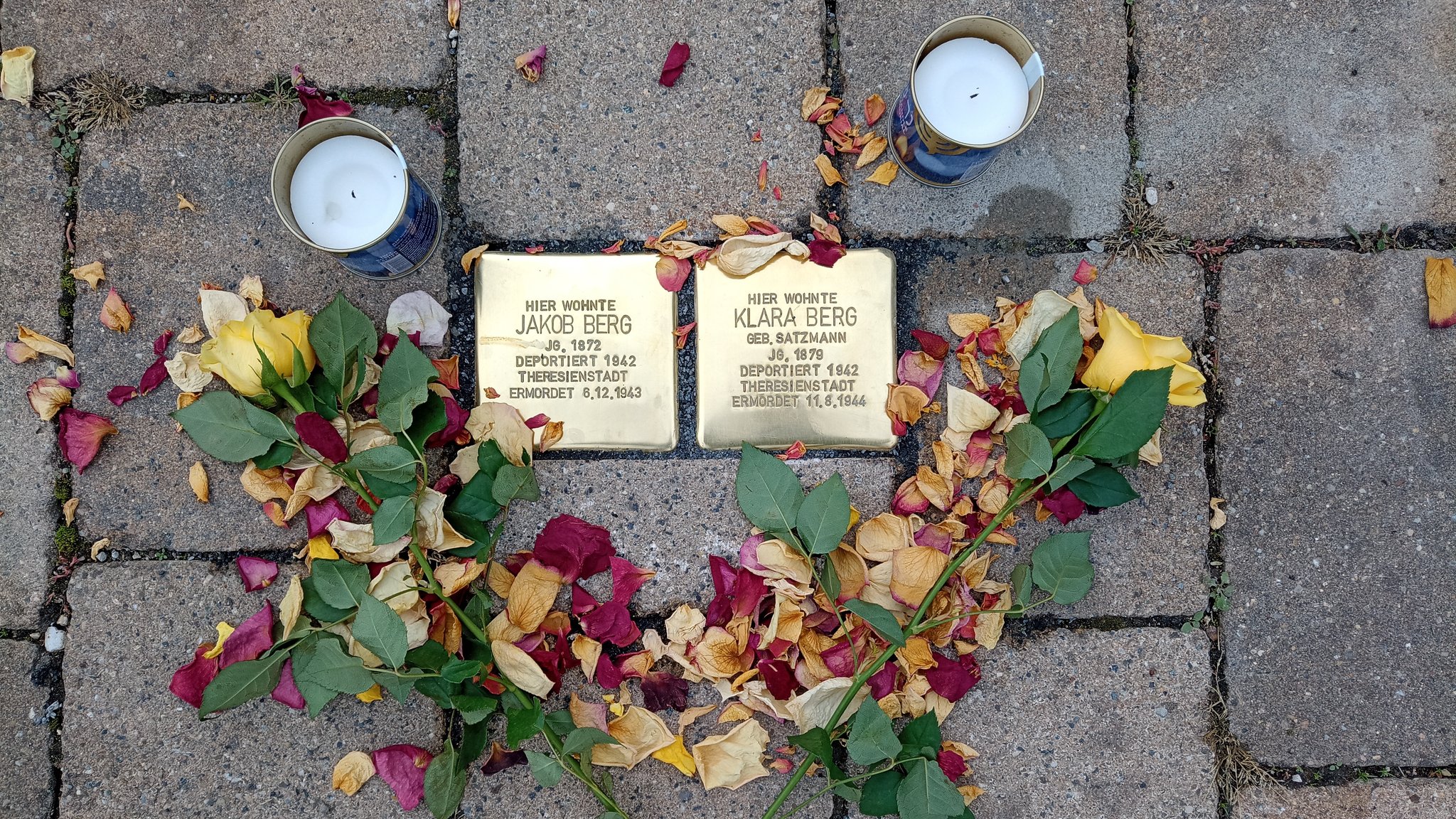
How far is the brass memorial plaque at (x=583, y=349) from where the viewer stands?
5.21 ft

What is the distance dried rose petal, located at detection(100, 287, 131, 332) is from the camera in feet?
5.27

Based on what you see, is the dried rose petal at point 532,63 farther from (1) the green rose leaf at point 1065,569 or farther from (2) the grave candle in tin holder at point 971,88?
(1) the green rose leaf at point 1065,569

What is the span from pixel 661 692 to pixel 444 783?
399 mm

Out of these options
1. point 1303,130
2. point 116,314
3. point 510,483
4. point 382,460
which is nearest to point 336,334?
point 382,460

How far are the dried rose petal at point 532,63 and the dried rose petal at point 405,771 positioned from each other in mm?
1271

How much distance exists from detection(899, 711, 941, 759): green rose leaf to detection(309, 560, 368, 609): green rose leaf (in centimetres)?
95

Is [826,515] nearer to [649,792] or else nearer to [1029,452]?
[1029,452]

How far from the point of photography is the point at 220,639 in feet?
5.17

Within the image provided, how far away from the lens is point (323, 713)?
1.58 meters

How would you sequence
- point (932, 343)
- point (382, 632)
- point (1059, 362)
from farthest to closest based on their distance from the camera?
point (932, 343) < point (1059, 362) < point (382, 632)

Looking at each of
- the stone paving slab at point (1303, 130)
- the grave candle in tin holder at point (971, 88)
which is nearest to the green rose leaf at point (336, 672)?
the grave candle in tin holder at point (971, 88)

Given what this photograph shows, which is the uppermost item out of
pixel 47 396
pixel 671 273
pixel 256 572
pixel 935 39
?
pixel 935 39

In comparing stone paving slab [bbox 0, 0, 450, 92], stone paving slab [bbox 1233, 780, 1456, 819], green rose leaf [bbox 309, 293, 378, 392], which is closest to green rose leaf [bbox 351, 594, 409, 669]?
green rose leaf [bbox 309, 293, 378, 392]

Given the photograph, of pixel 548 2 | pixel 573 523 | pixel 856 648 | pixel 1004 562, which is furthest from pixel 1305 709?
pixel 548 2
